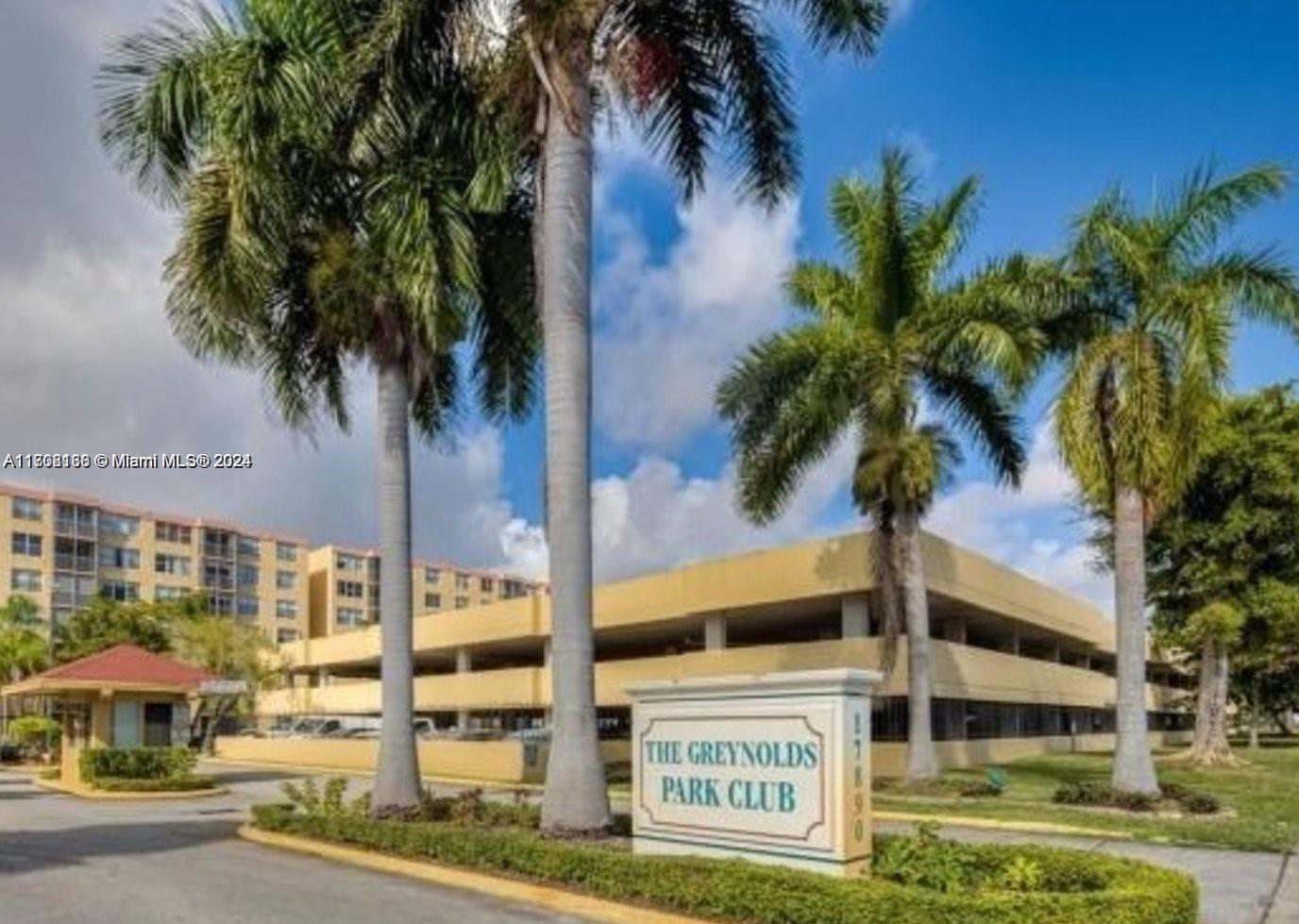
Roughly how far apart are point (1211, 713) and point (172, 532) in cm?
9026

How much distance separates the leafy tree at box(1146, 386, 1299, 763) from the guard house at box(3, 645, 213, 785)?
92.9ft

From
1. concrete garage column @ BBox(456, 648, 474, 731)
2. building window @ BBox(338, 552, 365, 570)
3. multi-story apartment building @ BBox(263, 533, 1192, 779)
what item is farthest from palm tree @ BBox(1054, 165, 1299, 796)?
building window @ BBox(338, 552, 365, 570)

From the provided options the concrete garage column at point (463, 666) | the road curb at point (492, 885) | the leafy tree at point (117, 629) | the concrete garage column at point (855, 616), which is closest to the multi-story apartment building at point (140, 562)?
the leafy tree at point (117, 629)

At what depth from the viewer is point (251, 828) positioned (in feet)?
61.2

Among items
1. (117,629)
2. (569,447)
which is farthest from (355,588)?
(569,447)

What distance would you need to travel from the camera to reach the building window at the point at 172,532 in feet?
347

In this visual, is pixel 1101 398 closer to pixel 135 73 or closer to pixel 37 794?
pixel 135 73

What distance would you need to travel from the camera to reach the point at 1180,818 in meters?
19.2

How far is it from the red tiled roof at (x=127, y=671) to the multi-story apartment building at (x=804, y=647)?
7843 millimetres

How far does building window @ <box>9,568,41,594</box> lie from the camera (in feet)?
313

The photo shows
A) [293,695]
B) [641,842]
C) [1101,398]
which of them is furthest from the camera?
[293,695]

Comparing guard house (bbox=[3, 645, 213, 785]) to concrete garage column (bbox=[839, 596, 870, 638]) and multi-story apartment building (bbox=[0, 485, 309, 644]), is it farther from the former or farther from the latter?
multi-story apartment building (bbox=[0, 485, 309, 644])

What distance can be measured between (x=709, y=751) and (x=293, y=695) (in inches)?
2298

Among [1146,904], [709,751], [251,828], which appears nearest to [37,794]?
[251,828]
